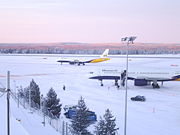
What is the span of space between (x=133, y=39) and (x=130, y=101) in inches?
359

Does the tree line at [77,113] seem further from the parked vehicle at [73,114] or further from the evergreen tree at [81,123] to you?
the parked vehicle at [73,114]

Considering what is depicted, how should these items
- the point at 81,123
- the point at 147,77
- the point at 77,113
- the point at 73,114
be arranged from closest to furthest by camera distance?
1. the point at 81,123
2. the point at 77,113
3. the point at 73,114
4. the point at 147,77

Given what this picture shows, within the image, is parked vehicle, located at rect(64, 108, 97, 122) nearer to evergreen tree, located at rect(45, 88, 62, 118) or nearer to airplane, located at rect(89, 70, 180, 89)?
evergreen tree, located at rect(45, 88, 62, 118)

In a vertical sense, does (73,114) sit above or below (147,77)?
below

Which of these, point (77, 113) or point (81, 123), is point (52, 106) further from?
point (81, 123)

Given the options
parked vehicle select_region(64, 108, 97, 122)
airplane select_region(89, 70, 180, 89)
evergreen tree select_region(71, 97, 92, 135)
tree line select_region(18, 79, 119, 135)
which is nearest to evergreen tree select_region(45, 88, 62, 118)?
tree line select_region(18, 79, 119, 135)

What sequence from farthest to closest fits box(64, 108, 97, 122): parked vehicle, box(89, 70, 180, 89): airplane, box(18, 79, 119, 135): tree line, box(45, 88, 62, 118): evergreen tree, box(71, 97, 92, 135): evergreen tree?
box(89, 70, 180, 89): airplane, box(45, 88, 62, 118): evergreen tree, box(64, 108, 97, 122): parked vehicle, box(71, 97, 92, 135): evergreen tree, box(18, 79, 119, 135): tree line

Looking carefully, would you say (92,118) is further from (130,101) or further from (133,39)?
(130,101)

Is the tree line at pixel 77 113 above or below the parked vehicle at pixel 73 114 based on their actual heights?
above

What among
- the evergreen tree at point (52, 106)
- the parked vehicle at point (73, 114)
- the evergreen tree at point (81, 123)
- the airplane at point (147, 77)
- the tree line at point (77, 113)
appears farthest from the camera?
the airplane at point (147, 77)

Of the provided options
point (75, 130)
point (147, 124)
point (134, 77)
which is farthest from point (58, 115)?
point (134, 77)

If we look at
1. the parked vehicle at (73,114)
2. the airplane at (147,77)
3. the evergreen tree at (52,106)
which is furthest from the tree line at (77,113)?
the airplane at (147,77)

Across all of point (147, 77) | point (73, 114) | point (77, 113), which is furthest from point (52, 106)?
point (147, 77)

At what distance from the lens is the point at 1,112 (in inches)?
575
